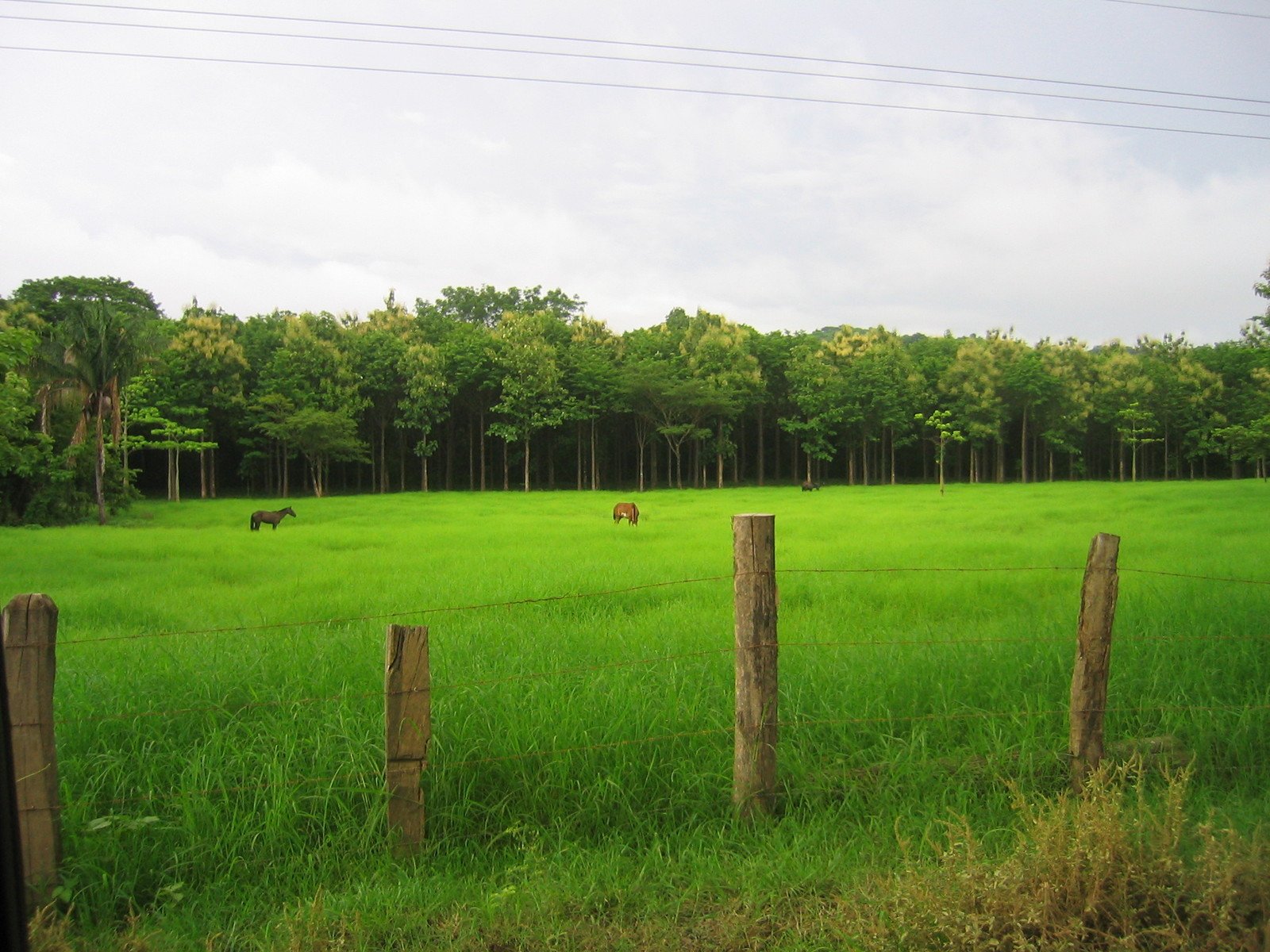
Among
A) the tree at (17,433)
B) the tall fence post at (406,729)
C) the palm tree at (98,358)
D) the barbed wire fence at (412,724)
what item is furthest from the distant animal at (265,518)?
the tall fence post at (406,729)

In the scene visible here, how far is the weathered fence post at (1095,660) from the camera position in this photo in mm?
3947

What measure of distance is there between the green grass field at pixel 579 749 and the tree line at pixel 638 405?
99.8ft

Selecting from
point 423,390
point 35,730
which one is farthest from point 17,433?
Answer: point 423,390

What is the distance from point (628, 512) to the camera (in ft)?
67.0

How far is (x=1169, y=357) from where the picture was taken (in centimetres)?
5069

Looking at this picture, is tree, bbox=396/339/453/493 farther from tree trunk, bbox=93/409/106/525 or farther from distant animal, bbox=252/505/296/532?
distant animal, bbox=252/505/296/532

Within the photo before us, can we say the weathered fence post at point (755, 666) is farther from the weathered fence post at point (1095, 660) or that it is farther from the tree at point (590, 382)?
the tree at point (590, 382)

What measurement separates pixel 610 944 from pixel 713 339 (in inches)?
1881

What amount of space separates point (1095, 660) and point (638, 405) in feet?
140

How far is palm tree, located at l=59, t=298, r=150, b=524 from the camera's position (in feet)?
84.3

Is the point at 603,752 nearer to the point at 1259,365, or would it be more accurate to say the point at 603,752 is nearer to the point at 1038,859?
the point at 1038,859

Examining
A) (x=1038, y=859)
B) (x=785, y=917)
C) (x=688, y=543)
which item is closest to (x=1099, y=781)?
(x=1038, y=859)

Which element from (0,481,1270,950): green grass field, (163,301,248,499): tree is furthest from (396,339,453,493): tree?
(0,481,1270,950): green grass field

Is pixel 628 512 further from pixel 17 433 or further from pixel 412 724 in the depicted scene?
pixel 412 724
